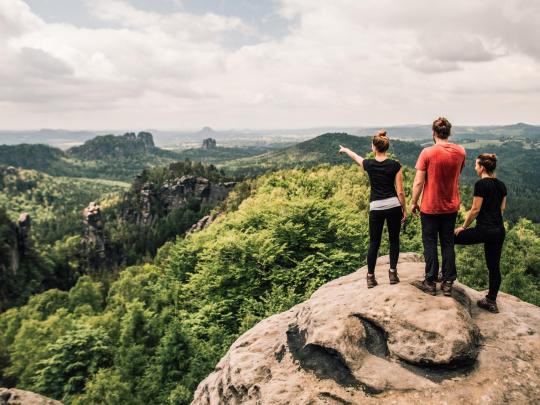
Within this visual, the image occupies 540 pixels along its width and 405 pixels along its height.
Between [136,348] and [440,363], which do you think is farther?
[136,348]

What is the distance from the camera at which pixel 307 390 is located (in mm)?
8664

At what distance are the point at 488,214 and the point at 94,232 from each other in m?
171

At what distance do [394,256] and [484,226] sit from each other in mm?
2301

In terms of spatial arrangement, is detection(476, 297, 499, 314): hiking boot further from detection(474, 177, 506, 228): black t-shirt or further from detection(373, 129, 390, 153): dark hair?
detection(373, 129, 390, 153): dark hair

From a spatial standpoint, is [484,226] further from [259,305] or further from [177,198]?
[177,198]

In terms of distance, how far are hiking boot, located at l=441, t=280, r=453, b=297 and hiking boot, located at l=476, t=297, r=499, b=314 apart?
1.42m

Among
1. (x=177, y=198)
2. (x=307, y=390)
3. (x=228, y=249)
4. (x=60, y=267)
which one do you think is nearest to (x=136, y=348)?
(x=228, y=249)

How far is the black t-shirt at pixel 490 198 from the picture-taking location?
9.59 meters

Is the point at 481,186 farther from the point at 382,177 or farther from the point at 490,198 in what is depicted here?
the point at 382,177

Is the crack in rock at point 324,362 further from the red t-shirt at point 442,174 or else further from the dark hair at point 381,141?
the dark hair at point 381,141

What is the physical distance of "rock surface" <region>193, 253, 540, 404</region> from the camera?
7918mm

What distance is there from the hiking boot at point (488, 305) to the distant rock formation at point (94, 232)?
164277 millimetres

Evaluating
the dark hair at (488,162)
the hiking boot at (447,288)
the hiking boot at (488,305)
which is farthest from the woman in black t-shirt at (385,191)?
the hiking boot at (488,305)

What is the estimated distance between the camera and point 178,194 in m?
191
